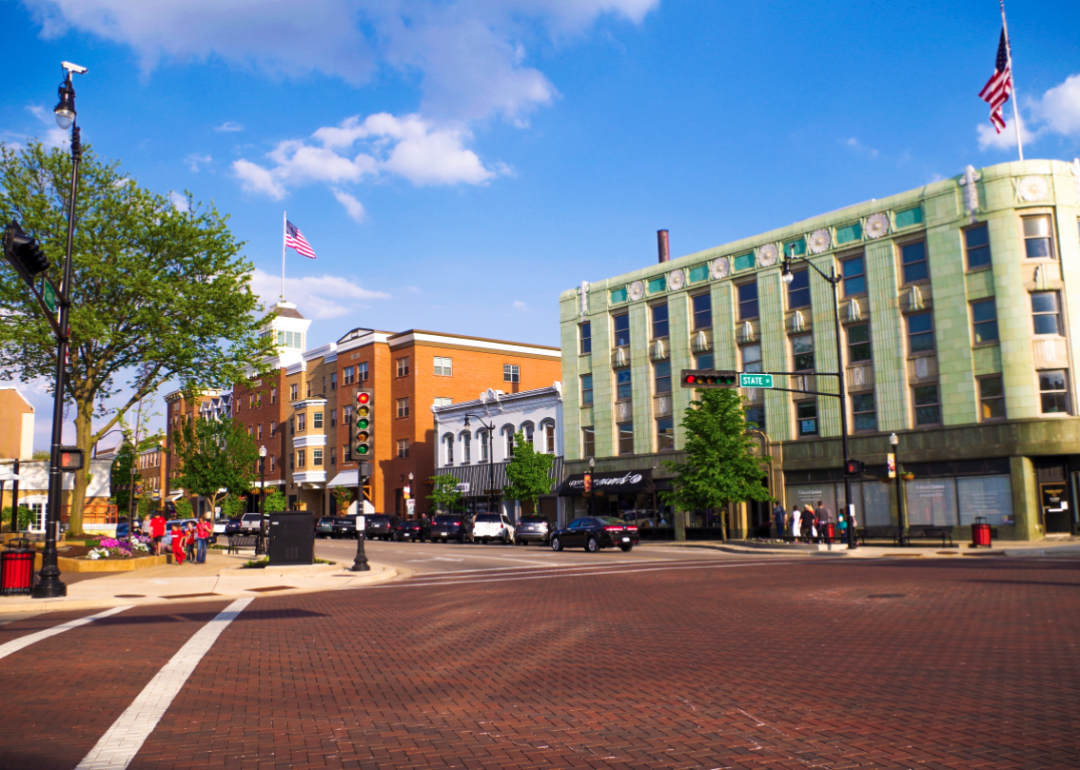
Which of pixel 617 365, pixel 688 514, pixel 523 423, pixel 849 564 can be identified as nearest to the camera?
pixel 849 564

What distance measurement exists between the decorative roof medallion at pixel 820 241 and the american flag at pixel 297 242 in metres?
32.6

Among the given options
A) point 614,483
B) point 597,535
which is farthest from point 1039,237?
point 614,483

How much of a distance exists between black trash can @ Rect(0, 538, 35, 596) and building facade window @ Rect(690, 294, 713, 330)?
37129mm

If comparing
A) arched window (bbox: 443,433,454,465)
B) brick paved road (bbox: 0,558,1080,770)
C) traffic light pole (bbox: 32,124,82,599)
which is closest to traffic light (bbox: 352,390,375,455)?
traffic light pole (bbox: 32,124,82,599)

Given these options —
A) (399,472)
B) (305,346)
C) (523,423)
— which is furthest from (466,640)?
(305,346)

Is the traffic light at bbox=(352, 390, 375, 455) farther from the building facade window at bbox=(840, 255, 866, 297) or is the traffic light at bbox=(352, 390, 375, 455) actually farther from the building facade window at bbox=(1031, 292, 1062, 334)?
the building facade window at bbox=(1031, 292, 1062, 334)

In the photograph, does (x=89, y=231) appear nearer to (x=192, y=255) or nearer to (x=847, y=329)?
(x=192, y=255)

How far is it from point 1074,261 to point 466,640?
3544 centimetres

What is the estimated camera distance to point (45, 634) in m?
13.1

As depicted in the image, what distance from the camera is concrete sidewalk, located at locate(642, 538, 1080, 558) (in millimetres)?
29812

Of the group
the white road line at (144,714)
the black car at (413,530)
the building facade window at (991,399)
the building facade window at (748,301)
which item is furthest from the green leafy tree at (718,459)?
the white road line at (144,714)

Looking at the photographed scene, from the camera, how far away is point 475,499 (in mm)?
65562

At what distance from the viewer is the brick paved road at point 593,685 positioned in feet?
20.3

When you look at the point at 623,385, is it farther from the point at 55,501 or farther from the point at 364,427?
the point at 55,501
